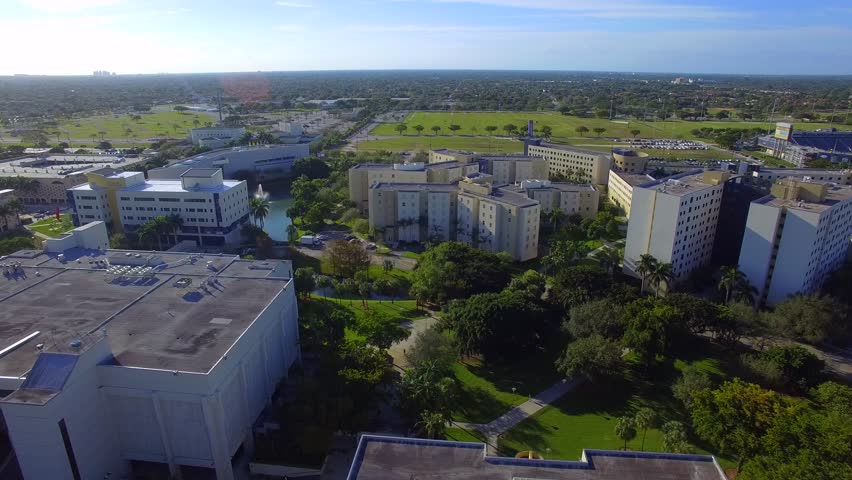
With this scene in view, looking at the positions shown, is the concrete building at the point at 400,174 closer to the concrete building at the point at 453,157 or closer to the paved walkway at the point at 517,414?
the concrete building at the point at 453,157

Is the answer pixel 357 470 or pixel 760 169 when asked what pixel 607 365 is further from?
pixel 760 169

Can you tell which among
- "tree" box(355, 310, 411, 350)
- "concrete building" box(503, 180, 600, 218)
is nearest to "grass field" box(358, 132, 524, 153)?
"concrete building" box(503, 180, 600, 218)

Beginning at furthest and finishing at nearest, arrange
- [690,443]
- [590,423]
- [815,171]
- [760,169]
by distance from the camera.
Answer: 1. [815,171]
2. [760,169]
3. [590,423]
4. [690,443]

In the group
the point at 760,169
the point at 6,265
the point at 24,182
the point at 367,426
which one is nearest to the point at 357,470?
the point at 367,426

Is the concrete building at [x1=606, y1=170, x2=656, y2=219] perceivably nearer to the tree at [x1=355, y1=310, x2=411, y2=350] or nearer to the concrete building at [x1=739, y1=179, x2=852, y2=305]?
the concrete building at [x1=739, y1=179, x2=852, y2=305]

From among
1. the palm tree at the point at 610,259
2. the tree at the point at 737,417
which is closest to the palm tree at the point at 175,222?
the palm tree at the point at 610,259

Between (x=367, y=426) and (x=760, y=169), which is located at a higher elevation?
(x=760, y=169)

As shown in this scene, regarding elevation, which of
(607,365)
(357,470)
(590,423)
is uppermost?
(357,470)
